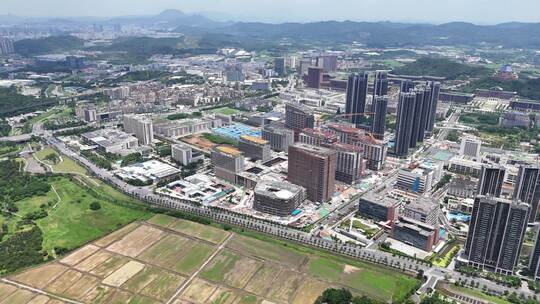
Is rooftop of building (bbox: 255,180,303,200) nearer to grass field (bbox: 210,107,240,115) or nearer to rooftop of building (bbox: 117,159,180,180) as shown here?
rooftop of building (bbox: 117,159,180,180)

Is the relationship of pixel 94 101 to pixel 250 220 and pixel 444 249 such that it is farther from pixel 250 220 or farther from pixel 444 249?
pixel 444 249

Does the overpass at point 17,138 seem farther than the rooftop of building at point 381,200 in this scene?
Yes

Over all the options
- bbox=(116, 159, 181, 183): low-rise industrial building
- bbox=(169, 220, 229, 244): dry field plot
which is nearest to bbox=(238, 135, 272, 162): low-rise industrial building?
bbox=(116, 159, 181, 183): low-rise industrial building

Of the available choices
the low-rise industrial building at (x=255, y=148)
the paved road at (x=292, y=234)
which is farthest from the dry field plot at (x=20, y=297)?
the low-rise industrial building at (x=255, y=148)

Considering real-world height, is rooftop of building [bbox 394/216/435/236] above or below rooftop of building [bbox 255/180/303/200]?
below

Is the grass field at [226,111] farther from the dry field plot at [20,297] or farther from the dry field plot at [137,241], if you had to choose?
the dry field plot at [20,297]

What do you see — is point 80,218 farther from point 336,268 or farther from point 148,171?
point 336,268

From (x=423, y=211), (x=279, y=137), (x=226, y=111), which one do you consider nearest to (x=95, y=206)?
(x=279, y=137)
